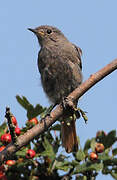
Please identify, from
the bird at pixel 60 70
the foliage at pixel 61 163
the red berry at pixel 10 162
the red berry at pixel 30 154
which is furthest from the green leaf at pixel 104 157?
the bird at pixel 60 70

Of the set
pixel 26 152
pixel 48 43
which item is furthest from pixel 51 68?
pixel 26 152

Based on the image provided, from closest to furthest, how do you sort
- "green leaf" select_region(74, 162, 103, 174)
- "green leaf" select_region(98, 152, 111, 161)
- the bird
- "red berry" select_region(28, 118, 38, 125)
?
"green leaf" select_region(74, 162, 103, 174) < "green leaf" select_region(98, 152, 111, 161) < "red berry" select_region(28, 118, 38, 125) < the bird

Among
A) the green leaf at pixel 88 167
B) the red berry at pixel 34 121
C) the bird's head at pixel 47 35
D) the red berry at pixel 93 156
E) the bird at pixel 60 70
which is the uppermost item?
the bird's head at pixel 47 35

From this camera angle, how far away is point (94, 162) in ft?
8.21

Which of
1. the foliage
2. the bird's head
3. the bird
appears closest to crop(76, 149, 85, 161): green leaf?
the foliage

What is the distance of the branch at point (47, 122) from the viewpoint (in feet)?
8.82

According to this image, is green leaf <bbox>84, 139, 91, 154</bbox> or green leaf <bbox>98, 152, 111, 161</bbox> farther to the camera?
green leaf <bbox>84, 139, 91, 154</bbox>

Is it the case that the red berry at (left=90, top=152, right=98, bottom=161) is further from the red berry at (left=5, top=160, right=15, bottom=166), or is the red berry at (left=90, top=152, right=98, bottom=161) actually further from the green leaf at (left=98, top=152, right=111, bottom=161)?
the red berry at (left=5, top=160, right=15, bottom=166)

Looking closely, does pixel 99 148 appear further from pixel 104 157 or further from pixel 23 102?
pixel 23 102

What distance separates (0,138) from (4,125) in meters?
0.16

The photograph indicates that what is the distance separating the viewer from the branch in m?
2.69

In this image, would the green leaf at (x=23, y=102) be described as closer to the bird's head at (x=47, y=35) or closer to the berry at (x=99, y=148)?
the berry at (x=99, y=148)

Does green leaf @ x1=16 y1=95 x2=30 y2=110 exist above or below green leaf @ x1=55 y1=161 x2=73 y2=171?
above

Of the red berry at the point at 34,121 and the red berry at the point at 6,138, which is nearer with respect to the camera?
the red berry at the point at 6,138
